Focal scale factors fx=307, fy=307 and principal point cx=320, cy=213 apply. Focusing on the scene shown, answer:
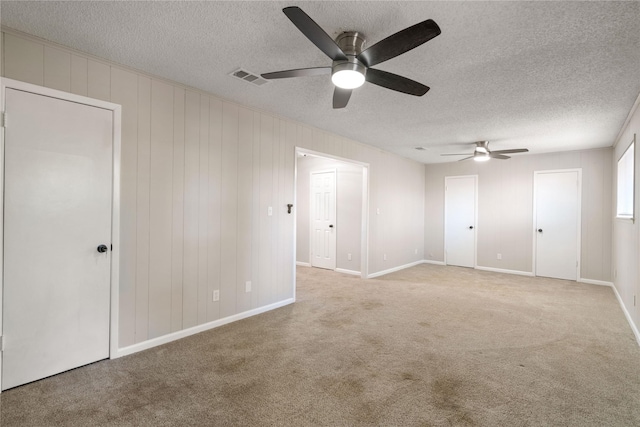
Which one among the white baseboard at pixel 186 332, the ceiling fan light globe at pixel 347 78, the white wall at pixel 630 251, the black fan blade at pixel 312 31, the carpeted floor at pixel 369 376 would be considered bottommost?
the carpeted floor at pixel 369 376

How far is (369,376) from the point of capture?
2.48 m

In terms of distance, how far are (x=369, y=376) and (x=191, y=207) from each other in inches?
93.3

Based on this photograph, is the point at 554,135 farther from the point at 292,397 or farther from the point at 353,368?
the point at 292,397

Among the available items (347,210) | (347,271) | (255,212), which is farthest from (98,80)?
(347,271)

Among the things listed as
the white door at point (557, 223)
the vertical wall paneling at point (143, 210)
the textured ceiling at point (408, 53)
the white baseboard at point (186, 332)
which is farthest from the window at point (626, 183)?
the vertical wall paneling at point (143, 210)

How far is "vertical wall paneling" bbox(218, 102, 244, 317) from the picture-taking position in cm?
355

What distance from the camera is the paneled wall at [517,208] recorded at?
569 centimetres

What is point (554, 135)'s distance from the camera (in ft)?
15.8

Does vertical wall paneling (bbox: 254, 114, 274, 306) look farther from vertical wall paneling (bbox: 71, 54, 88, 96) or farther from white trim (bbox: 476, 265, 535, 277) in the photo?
white trim (bbox: 476, 265, 535, 277)

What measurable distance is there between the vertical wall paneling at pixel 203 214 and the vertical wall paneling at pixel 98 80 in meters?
0.86

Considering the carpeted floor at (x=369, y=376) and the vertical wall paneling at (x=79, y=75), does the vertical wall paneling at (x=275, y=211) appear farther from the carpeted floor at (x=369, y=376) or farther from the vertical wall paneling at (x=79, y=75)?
the vertical wall paneling at (x=79, y=75)

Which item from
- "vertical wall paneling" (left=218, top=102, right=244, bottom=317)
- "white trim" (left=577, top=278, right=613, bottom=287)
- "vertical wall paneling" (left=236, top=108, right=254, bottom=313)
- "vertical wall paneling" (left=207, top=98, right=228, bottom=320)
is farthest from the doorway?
"white trim" (left=577, top=278, right=613, bottom=287)

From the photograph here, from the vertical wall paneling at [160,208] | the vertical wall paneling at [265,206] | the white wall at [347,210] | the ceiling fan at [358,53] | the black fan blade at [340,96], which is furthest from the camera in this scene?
the white wall at [347,210]

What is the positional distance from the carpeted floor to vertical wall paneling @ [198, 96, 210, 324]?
1.33 feet
